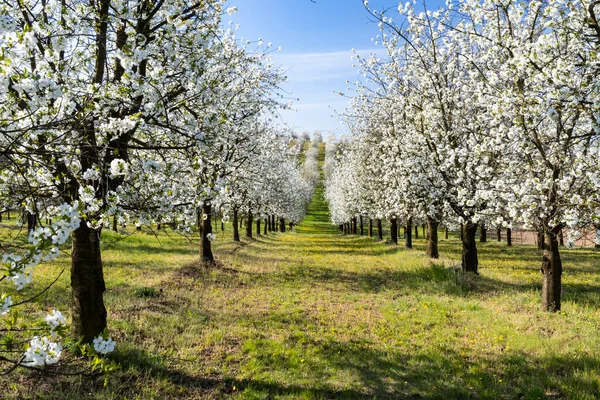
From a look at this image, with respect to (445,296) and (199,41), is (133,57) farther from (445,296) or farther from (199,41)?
(445,296)

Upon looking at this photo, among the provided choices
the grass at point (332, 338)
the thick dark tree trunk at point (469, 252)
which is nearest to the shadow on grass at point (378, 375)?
the grass at point (332, 338)

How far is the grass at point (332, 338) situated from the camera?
7.73 m

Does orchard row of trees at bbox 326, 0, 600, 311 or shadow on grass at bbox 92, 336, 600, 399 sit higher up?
orchard row of trees at bbox 326, 0, 600, 311

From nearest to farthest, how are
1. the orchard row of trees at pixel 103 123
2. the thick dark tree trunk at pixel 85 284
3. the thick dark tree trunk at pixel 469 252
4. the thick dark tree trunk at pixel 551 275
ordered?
the orchard row of trees at pixel 103 123 < the thick dark tree trunk at pixel 85 284 < the thick dark tree trunk at pixel 551 275 < the thick dark tree trunk at pixel 469 252

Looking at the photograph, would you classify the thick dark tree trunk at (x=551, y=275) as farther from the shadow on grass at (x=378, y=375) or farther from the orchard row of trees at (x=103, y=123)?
the orchard row of trees at (x=103, y=123)

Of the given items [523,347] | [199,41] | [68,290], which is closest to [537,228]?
[523,347]

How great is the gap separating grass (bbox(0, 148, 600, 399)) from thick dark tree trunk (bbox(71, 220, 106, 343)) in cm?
86

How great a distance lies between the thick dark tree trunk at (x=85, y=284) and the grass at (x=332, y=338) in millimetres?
856

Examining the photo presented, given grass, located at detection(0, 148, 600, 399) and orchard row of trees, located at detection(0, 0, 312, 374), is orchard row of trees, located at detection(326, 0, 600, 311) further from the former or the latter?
orchard row of trees, located at detection(0, 0, 312, 374)

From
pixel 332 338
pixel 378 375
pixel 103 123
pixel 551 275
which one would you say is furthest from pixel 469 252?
pixel 103 123

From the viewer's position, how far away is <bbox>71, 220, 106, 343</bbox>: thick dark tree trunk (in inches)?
325

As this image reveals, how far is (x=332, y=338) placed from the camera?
1080 centimetres

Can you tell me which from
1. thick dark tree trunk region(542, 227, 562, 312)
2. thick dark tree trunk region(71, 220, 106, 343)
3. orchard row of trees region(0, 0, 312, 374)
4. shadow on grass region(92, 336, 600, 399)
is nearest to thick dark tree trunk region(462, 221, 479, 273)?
thick dark tree trunk region(542, 227, 562, 312)

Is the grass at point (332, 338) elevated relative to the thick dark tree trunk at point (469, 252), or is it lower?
lower
